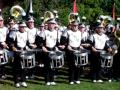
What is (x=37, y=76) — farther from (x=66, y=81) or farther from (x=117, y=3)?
(x=117, y=3)

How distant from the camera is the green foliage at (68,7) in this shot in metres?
28.2

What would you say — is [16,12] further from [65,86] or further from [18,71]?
[65,86]

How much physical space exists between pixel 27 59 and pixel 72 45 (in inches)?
65.5

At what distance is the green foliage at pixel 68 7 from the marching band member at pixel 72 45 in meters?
8.35

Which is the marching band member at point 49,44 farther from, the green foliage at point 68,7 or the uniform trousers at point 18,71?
the green foliage at point 68,7

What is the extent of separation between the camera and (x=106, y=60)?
18594mm

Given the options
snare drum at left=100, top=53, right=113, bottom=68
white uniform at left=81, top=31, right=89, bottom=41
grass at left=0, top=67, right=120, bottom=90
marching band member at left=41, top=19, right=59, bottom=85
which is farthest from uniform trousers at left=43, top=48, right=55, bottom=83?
snare drum at left=100, top=53, right=113, bottom=68

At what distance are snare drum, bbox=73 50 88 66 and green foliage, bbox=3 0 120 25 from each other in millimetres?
8678

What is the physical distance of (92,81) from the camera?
19047mm

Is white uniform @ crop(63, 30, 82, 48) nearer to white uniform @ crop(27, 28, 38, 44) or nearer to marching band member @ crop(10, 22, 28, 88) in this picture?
white uniform @ crop(27, 28, 38, 44)

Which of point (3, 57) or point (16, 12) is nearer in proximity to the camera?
point (3, 57)

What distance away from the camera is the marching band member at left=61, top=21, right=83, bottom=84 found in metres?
18.5

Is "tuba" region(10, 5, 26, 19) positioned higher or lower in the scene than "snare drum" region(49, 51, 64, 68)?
higher

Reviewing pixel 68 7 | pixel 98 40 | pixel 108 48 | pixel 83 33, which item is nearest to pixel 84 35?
pixel 83 33
